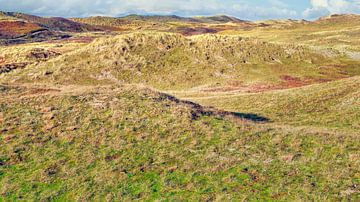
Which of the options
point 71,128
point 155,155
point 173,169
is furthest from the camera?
point 71,128

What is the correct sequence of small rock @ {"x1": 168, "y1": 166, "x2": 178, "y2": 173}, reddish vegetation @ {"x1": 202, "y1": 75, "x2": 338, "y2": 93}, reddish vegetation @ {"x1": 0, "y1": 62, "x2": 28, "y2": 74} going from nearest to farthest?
small rock @ {"x1": 168, "y1": 166, "x2": 178, "y2": 173}
reddish vegetation @ {"x1": 202, "y1": 75, "x2": 338, "y2": 93}
reddish vegetation @ {"x1": 0, "y1": 62, "x2": 28, "y2": 74}

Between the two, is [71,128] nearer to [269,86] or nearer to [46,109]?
[46,109]

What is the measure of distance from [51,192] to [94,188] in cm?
209

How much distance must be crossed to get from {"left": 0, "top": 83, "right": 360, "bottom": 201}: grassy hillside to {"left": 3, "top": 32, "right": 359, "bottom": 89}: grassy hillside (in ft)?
115

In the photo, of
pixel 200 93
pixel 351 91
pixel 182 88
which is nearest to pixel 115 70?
pixel 182 88

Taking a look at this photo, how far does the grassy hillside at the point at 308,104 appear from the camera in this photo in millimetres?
34594

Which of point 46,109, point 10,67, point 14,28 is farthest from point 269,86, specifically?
point 14,28

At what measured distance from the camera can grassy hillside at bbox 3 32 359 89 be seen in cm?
6538

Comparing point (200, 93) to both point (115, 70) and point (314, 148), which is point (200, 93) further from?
point (314, 148)

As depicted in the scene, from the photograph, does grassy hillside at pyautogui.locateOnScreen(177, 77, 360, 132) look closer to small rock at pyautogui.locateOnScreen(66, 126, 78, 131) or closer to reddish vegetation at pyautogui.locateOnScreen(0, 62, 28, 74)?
small rock at pyautogui.locateOnScreen(66, 126, 78, 131)

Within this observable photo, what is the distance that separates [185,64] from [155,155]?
50499mm

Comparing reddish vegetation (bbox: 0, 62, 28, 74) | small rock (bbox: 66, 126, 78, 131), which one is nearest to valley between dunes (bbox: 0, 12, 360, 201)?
small rock (bbox: 66, 126, 78, 131)

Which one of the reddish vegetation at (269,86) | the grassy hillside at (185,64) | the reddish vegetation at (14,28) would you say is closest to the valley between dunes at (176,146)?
the reddish vegetation at (269,86)

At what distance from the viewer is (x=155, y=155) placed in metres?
22.1
